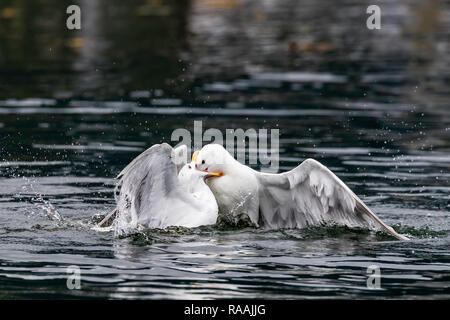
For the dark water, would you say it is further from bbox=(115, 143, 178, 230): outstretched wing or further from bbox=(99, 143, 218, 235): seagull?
bbox=(115, 143, 178, 230): outstretched wing

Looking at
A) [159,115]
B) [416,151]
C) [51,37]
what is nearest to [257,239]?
[416,151]

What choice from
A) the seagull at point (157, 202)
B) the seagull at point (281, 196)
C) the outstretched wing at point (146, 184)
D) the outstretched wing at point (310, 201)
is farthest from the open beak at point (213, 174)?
the outstretched wing at point (146, 184)

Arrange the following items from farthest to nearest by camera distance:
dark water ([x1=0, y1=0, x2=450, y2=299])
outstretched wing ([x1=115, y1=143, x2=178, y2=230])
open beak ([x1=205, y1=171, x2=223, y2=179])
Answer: open beak ([x1=205, y1=171, x2=223, y2=179]), outstretched wing ([x1=115, y1=143, x2=178, y2=230]), dark water ([x1=0, y1=0, x2=450, y2=299])

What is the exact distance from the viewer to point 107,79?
19.6 m

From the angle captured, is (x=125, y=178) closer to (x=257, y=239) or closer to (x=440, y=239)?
(x=257, y=239)

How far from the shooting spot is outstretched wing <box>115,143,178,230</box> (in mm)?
10688

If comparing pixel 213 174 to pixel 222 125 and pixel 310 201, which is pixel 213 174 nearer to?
pixel 310 201

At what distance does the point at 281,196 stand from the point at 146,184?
1.51m

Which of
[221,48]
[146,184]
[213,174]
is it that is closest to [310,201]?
[213,174]

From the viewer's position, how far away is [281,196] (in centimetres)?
1148

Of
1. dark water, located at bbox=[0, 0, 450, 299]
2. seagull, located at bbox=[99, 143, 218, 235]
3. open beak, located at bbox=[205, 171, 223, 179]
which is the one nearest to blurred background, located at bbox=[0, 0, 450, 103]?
dark water, located at bbox=[0, 0, 450, 299]

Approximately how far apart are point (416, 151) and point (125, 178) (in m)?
5.24

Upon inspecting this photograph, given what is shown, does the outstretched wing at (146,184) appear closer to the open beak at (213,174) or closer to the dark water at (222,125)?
the dark water at (222,125)

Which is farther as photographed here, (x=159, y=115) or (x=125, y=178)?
(x=159, y=115)
